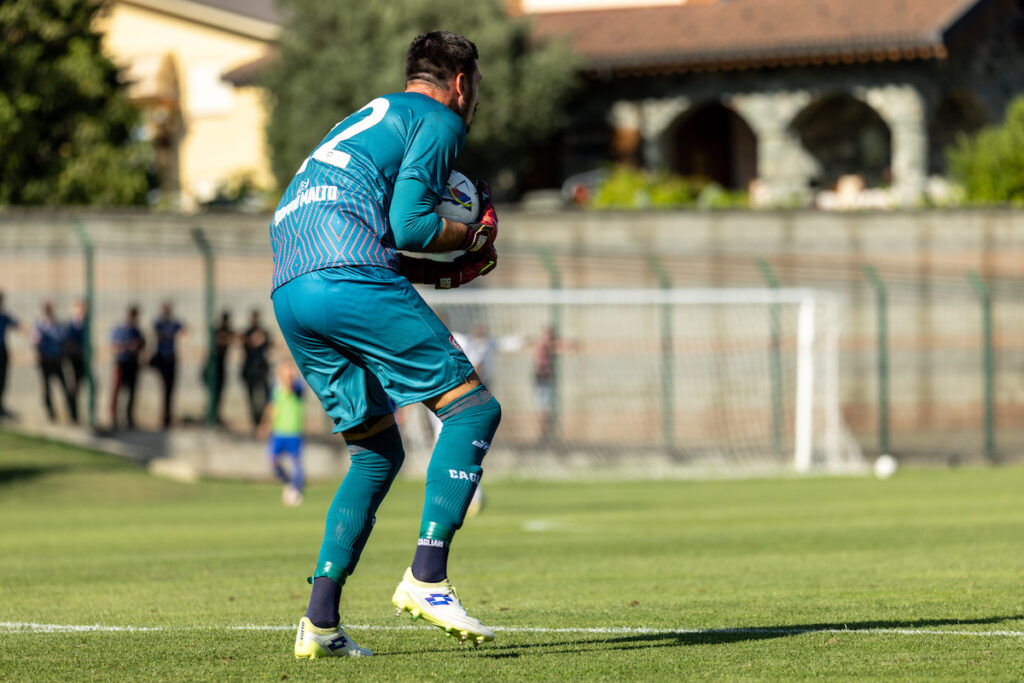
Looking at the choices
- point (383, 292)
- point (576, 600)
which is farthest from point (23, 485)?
point (383, 292)

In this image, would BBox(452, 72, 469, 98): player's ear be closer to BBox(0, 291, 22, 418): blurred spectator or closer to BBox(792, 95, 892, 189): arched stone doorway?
BBox(0, 291, 22, 418): blurred spectator

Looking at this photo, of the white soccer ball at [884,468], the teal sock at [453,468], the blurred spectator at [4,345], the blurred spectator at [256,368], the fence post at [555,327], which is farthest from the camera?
the fence post at [555,327]

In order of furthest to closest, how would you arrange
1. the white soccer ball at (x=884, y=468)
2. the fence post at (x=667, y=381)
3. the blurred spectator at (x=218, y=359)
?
1. the fence post at (x=667, y=381)
2. the blurred spectator at (x=218, y=359)
3. the white soccer ball at (x=884, y=468)

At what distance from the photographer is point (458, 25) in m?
35.1

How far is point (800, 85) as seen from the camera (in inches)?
1406

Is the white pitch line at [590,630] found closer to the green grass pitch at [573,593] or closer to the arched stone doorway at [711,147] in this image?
the green grass pitch at [573,593]

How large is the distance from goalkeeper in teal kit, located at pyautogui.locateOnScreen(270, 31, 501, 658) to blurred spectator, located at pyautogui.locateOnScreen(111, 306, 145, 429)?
19.0 meters

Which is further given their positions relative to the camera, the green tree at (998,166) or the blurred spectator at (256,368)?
the green tree at (998,166)

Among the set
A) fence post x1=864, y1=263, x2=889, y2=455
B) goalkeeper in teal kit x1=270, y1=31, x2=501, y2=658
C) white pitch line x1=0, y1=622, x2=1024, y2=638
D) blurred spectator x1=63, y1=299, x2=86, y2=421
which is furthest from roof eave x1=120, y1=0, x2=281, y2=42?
goalkeeper in teal kit x1=270, y1=31, x2=501, y2=658

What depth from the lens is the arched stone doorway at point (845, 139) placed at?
37688 millimetres

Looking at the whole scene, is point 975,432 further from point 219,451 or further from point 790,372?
point 219,451

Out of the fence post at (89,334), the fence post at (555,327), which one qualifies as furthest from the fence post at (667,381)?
the fence post at (89,334)

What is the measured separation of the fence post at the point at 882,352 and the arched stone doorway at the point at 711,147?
12610 mm

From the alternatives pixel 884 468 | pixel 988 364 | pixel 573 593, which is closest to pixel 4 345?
pixel 884 468
